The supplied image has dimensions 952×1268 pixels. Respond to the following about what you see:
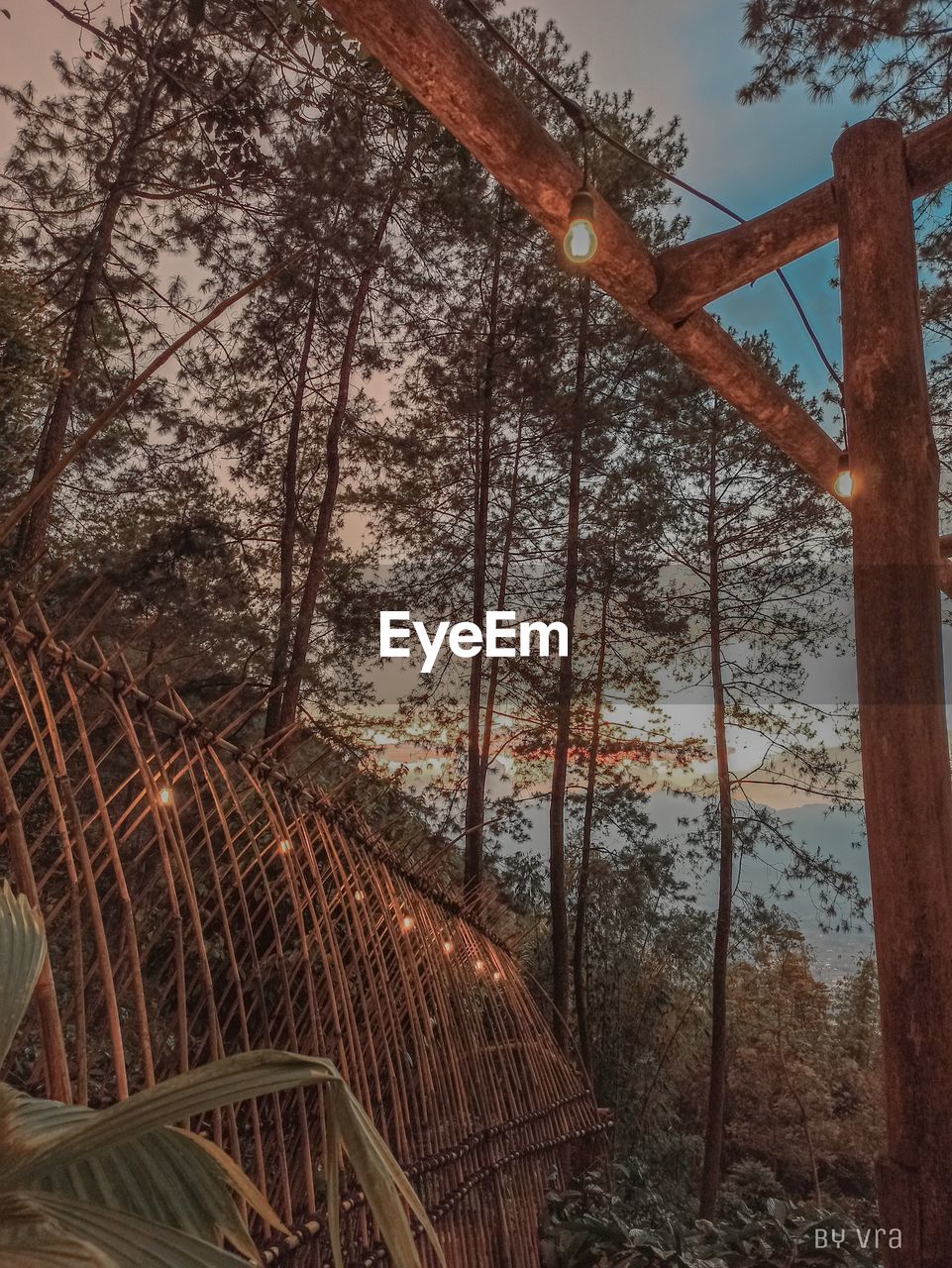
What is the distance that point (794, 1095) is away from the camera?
7.62 metres

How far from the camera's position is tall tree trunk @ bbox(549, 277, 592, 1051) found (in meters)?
5.72

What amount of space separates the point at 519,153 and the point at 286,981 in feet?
5.81

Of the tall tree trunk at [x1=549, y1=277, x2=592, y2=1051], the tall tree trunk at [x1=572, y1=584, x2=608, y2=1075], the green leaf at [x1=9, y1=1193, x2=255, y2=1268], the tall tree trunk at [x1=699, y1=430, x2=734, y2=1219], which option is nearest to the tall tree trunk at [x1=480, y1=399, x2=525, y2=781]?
the tall tree trunk at [x1=549, y1=277, x2=592, y2=1051]

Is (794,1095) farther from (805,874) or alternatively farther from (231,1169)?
(231,1169)

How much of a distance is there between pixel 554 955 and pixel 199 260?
19.3 feet

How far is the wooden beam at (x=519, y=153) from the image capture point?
148 cm

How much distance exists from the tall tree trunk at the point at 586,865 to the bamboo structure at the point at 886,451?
470 centimetres

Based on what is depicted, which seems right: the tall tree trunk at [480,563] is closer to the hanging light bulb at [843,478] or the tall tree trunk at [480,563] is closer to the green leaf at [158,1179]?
the hanging light bulb at [843,478]

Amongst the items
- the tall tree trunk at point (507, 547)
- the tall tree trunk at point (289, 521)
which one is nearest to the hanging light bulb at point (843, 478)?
the tall tree trunk at point (289, 521)

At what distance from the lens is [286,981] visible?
1.47 meters

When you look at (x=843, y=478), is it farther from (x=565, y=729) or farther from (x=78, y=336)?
(x=565, y=729)

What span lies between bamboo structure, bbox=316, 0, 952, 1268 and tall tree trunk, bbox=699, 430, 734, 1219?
193 inches

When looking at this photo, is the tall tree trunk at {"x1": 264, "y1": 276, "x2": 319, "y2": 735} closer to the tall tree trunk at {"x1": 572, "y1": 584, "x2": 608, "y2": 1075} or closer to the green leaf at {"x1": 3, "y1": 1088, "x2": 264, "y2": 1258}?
the tall tree trunk at {"x1": 572, "y1": 584, "x2": 608, "y2": 1075}

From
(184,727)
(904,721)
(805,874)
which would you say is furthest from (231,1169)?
(805,874)
